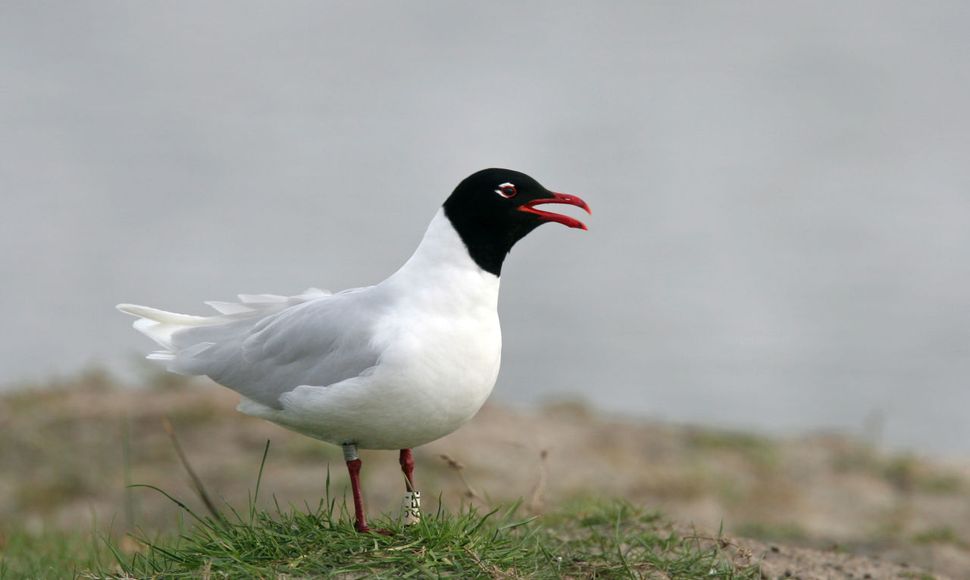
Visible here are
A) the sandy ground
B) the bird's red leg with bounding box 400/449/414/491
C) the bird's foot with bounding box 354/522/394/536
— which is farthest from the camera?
the sandy ground

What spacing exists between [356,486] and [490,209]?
118cm

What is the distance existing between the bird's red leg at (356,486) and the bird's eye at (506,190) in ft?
3.71

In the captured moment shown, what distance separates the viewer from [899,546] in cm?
665

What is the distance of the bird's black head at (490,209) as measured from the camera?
4.59 meters

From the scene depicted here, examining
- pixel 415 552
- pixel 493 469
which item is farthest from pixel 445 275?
pixel 493 469

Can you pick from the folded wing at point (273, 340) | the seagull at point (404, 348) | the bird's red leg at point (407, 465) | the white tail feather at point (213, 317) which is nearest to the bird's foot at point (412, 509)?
the seagull at point (404, 348)

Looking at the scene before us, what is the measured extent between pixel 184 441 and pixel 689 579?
553 cm

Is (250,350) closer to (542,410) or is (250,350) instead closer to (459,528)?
(459,528)

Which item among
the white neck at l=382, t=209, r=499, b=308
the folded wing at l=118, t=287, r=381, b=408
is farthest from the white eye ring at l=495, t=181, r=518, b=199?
the folded wing at l=118, t=287, r=381, b=408

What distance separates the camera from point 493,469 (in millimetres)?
8742

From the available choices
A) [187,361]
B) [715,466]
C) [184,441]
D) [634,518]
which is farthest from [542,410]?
[187,361]

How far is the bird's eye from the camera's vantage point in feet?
15.0

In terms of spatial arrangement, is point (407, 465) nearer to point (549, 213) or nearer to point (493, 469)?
point (549, 213)

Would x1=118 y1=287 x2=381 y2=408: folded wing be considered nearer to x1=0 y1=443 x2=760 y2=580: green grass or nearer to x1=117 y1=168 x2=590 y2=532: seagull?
x1=117 y1=168 x2=590 y2=532: seagull
